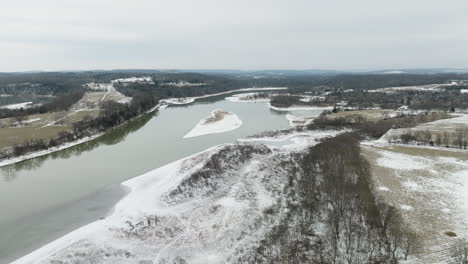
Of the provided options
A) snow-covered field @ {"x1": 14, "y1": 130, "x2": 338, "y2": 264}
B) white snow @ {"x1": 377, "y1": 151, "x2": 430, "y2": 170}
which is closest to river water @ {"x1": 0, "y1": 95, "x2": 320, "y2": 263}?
snow-covered field @ {"x1": 14, "y1": 130, "x2": 338, "y2": 264}

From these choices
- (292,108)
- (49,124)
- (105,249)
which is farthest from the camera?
(292,108)

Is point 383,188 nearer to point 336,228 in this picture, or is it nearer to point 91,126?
point 336,228

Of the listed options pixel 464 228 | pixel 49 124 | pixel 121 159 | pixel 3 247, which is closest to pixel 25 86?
pixel 49 124

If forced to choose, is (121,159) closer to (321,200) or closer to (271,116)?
(321,200)

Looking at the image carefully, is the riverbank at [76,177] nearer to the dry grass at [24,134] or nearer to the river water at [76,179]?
the river water at [76,179]

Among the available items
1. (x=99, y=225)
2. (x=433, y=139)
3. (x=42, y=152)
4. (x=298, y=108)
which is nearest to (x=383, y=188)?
(x=99, y=225)

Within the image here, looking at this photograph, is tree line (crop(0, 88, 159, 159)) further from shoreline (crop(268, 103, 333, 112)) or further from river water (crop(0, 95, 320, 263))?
shoreline (crop(268, 103, 333, 112))

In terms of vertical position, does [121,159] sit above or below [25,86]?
below

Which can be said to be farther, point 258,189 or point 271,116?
point 271,116
